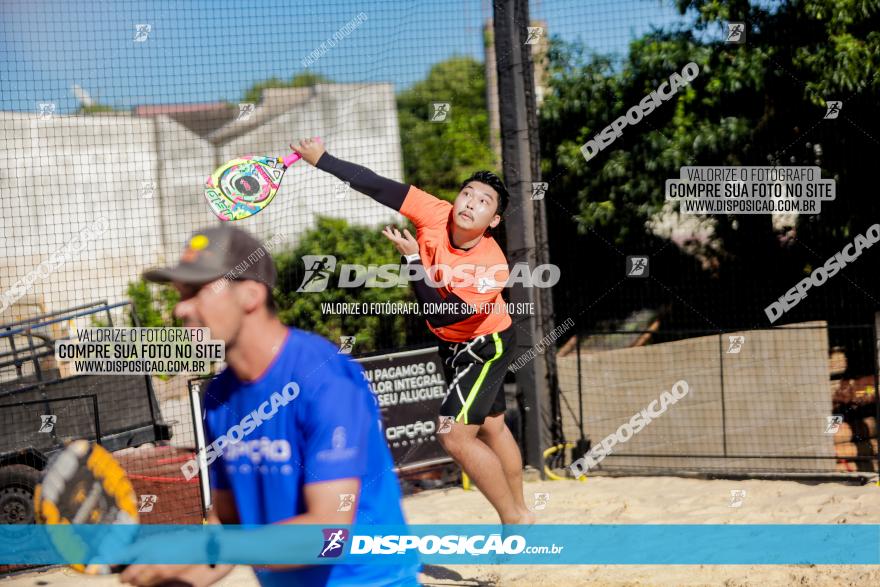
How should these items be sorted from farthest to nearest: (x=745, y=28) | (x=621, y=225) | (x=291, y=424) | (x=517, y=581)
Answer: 1. (x=621, y=225)
2. (x=745, y=28)
3. (x=517, y=581)
4. (x=291, y=424)

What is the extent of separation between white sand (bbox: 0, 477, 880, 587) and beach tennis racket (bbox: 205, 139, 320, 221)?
256 centimetres

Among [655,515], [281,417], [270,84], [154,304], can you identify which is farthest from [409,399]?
[154,304]

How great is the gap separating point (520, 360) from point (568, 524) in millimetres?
1728

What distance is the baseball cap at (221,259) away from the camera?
2539 mm

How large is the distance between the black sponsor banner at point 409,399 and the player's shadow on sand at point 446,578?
1656 mm

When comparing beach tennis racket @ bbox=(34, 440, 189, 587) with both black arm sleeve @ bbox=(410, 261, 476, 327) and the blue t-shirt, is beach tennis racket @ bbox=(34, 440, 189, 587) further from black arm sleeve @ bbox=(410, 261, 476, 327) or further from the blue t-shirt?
black arm sleeve @ bbox=(410, 261, 476, 327)

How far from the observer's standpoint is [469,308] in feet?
20.9

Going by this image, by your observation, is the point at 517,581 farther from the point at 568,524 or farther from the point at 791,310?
the point at 791,310

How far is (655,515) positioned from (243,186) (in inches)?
150

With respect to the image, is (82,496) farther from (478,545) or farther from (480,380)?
(478,545)

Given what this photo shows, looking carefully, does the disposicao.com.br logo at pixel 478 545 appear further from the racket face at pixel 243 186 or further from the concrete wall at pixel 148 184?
the concrete wall at pixel 148 184

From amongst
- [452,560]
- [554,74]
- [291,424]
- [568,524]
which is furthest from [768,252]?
[291,424]

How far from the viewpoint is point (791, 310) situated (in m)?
9.42

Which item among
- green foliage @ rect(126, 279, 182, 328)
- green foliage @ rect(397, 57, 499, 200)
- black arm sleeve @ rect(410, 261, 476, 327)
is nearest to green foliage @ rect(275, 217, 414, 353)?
green foliage @ rect(126, 279, 182, 328)
